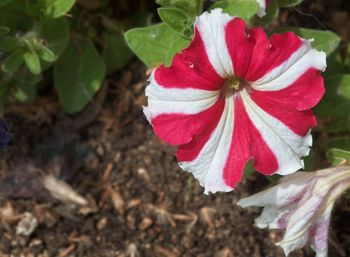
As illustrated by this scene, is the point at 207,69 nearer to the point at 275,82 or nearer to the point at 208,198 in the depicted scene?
the point at 275,82

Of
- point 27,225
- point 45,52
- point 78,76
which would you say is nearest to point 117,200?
point 27,225

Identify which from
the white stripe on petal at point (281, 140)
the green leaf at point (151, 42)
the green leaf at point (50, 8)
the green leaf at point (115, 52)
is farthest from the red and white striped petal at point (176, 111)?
the green leaf at point (115, 52)

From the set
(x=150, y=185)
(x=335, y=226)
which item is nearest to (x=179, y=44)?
(x=150, y=185)

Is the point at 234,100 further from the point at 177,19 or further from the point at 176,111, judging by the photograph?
the point at 177,19

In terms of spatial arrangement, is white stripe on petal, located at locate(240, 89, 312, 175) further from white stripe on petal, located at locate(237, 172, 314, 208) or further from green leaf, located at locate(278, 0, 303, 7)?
green leaf, located at locate(278, 0, 303, 7)

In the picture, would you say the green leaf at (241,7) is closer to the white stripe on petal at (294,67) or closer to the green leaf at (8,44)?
the white stripe on petal at (294,67)

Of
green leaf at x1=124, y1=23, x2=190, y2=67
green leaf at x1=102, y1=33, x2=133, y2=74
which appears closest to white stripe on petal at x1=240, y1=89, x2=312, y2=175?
green leaf at x1=124, y1=23, x2=190, y2=67
